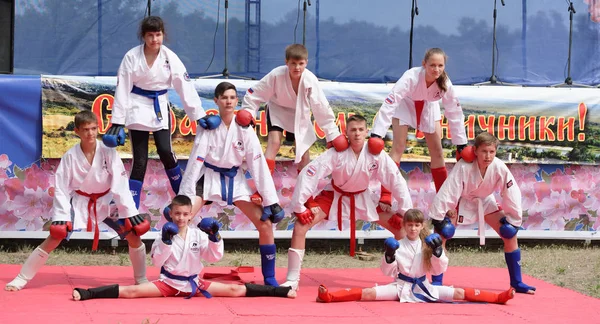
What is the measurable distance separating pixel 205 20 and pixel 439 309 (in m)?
4.80

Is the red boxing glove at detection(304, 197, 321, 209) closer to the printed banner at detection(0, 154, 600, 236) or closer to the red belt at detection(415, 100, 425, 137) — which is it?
the red belt at detection(415, 100, 425, 137)

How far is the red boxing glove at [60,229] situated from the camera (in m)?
6.02

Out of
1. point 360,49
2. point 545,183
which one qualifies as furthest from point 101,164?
point 545,183

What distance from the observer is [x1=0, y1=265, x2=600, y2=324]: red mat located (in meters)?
5.14

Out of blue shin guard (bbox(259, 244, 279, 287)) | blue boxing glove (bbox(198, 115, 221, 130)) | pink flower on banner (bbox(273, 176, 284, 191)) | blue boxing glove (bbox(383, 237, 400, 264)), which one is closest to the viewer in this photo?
blue boxing glove (bbox(383, 237, 400, 264))

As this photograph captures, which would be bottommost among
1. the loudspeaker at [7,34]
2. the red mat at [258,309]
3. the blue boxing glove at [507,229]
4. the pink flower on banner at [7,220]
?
the red mat at [258,309]

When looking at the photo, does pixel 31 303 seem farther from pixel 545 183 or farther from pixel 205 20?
pixel 545 183

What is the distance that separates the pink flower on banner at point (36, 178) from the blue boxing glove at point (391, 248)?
3902 millimetres

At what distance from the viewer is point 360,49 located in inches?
380

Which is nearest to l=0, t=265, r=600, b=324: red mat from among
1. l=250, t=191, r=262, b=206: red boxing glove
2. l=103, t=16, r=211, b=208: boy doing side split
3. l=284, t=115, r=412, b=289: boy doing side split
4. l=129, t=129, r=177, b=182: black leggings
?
l=284, t=115, r=412, b=289: boy doing side split

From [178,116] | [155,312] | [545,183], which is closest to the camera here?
[155,312]

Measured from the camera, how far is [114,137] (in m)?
6.12

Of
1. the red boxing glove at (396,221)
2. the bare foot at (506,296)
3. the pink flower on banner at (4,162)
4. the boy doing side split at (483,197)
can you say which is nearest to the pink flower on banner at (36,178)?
the pink flower on banner at (4,162)

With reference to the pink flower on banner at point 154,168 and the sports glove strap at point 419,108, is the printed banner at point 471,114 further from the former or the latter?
the sports glove strap at point 419,108
